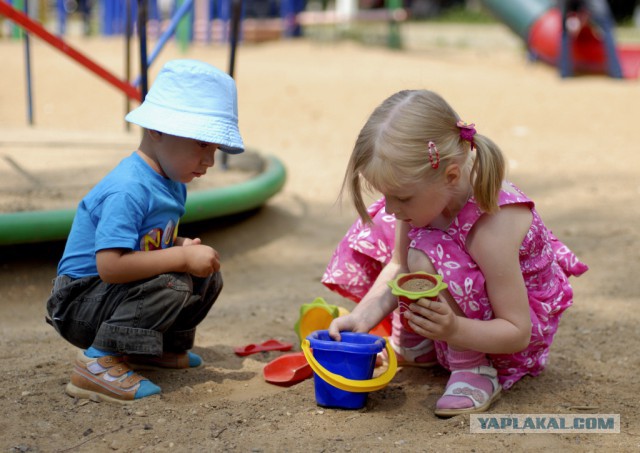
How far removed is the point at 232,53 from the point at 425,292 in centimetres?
215

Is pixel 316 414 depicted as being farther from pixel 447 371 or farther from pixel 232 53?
pixel 232 53

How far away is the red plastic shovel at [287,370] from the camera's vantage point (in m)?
2.25

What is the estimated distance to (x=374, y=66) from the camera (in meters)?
9.60

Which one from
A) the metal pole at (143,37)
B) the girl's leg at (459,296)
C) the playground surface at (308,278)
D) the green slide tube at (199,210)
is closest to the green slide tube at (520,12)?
the playground surface at (308,278)

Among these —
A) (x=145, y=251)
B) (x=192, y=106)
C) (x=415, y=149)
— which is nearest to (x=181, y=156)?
(x=192, y=106)

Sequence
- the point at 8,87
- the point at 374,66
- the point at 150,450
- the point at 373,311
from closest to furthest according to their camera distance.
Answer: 1. the point at 150,450
2. the point at 373,311
3. the point at 8,87
4. the point at 374,66

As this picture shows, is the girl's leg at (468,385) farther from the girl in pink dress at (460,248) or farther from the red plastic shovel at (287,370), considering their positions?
the red plastic shovel at (287,370)

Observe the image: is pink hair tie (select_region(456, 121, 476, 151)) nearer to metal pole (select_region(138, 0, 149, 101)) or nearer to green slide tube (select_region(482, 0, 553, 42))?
metal pole (select_region(138, 0, 149, 101))

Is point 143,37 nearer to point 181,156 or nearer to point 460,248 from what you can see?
point 181,156

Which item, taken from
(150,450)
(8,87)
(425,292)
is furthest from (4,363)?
(8,87)

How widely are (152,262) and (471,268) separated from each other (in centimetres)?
78

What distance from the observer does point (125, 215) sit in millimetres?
1995

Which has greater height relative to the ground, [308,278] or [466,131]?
[466,131]

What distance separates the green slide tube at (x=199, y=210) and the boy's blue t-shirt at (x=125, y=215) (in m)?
0.81
